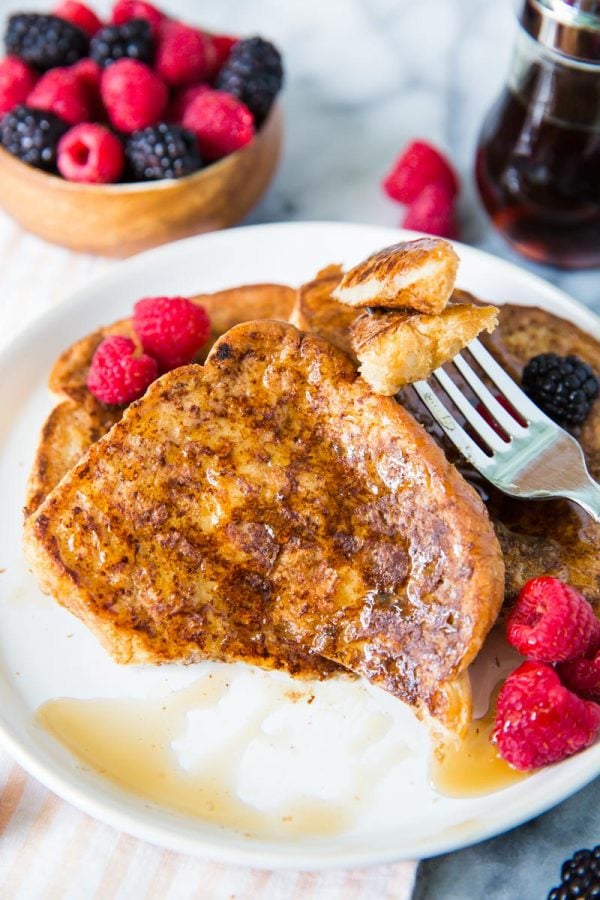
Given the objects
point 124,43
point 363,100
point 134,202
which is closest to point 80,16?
point 124,43

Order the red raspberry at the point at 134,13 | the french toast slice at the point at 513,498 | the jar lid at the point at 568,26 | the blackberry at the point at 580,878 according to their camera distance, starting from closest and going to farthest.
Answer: the blackberry at the point at 580,878 → the french toast slice at the point at 513,498 → the jar lid at the point at 568,26 → the red raspberry at the point at 134,13

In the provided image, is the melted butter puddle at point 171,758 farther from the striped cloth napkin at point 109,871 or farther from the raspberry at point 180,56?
the raspberry at point 180,56

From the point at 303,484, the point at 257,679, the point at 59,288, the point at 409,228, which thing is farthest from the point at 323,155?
the point at 257,679

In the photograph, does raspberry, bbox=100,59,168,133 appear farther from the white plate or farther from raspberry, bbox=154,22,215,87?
the white plate

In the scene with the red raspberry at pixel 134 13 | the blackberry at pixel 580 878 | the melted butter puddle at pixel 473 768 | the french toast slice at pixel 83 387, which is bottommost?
the blackberry at pixel 580 878

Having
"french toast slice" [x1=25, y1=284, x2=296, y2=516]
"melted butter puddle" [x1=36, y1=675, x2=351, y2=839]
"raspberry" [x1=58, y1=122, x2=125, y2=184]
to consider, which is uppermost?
"raspberry" [x1=58, y1=122, x2=125, y2=184]

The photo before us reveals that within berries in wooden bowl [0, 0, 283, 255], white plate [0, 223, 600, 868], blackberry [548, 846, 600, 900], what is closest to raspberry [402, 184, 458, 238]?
berries in wooden bowl [0, 0, 283, 255]

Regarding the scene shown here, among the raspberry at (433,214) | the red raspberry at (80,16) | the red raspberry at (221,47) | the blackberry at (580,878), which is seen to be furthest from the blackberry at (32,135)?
the blackberry at (580,878)

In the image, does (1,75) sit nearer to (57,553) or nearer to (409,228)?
(409,228)
